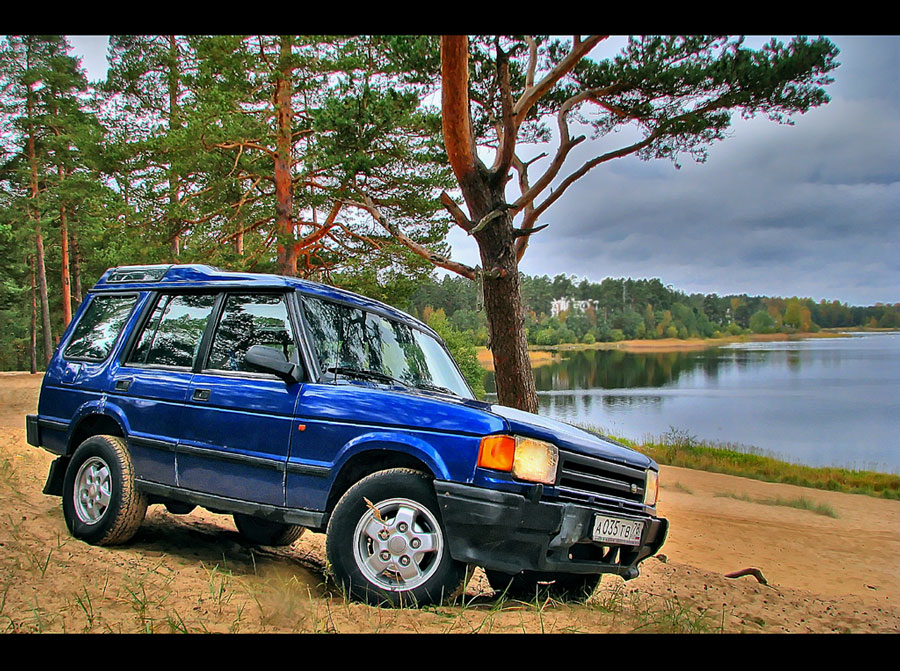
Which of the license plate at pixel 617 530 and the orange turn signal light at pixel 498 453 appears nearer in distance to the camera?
the orange turn signal light at pixel 498 453

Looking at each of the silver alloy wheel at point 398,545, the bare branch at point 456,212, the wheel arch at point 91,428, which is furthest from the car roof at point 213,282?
the bare branch at point 456,212

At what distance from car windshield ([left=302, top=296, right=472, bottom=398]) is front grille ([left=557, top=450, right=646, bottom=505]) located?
141cm

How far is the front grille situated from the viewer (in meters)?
3.69

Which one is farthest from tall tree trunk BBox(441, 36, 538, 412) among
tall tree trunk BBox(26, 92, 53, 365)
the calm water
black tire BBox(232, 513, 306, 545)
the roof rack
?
tall tree trunk BBox(26, 92, 53, 365)

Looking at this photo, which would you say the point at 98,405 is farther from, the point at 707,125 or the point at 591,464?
the point at 707,125

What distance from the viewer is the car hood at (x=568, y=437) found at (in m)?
3.61

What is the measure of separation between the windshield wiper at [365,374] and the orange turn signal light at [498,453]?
121cm

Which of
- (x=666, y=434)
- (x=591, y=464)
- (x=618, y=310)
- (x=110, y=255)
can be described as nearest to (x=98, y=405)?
(x=591, y=464)

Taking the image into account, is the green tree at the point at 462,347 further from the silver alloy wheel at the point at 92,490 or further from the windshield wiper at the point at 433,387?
the silver alloy wheel at the point at 92,490

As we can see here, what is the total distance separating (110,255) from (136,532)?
1561 centimetres

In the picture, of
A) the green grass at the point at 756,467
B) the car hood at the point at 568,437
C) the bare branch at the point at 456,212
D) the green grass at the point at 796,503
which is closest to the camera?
the car hood at the point at 568,437

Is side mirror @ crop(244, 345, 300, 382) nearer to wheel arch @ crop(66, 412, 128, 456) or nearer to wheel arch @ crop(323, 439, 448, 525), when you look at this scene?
wheel arch @ crop(323, 439, 448, 525)

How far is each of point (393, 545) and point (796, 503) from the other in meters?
14.3

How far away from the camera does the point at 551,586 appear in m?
4.60
